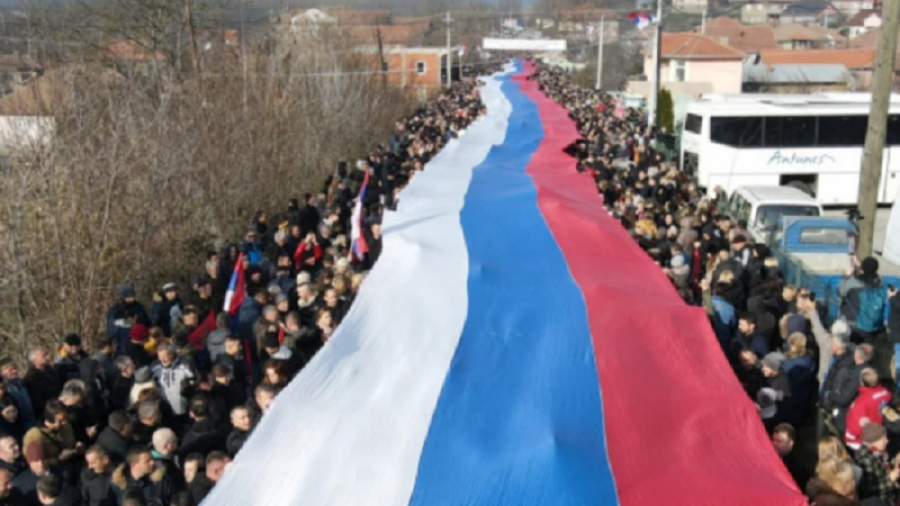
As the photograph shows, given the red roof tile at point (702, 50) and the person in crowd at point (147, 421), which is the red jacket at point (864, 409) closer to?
the person in crowd at point (147, 421)

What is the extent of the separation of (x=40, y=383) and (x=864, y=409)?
20.1ft

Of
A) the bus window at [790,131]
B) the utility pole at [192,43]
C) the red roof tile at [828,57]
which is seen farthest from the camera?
the red roof tile at [828,57]

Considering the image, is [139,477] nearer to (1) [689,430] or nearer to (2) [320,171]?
(1) [689,430]

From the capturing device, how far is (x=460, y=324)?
758cm

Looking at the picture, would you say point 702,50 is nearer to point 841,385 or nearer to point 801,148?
point 801,148

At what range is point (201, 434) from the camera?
5973 mm

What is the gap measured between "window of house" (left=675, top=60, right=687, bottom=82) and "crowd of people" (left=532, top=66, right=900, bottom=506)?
111 ft

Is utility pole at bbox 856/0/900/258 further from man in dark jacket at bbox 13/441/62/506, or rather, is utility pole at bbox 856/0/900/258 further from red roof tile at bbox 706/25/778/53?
red roof tile at bbox 706/25/778/53

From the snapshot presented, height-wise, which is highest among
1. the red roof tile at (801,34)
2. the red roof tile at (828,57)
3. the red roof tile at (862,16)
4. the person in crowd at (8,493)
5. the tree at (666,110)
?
the red roof tile at (862,16)

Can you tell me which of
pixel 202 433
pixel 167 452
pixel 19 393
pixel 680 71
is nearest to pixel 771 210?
pixel 202 433

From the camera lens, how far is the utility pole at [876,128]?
1068cm

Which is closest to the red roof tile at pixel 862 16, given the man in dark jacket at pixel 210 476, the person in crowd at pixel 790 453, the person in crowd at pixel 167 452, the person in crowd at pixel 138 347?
the person in crowd at pixel 790 453

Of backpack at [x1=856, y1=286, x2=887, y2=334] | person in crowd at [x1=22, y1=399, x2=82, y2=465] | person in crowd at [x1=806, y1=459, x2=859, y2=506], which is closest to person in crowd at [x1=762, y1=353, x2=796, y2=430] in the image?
person in crowd at [x1=806, y1=459, x2=859, y2=506]

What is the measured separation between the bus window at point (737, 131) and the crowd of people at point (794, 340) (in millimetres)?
4585
